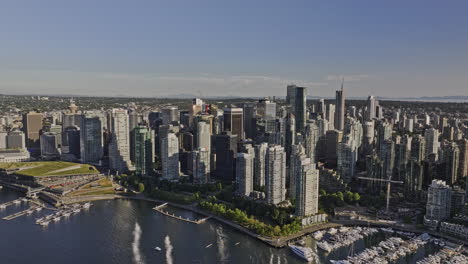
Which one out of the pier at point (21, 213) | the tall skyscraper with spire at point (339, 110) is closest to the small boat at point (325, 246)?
the pier at point (21, 213)

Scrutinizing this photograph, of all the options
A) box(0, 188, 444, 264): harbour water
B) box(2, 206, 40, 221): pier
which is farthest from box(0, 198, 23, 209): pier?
box(2, 206, 40, 221): pier

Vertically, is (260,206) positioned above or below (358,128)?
below

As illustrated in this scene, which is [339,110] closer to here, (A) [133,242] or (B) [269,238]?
(B) [269,238]

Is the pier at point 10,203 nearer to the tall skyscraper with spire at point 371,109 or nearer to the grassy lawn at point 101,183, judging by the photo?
the grassy lawn at point 101,183

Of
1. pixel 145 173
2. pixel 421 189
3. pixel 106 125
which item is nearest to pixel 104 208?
pixel 145 173

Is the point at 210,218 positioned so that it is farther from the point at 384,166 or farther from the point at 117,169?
the point at 117,169

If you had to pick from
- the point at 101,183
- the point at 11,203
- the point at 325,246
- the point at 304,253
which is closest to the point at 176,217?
the point at 304,253
